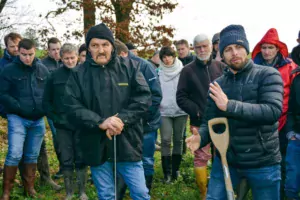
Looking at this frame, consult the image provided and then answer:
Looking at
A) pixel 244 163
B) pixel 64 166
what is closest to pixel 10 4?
pixel 64 166

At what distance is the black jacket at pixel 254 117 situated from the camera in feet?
9.96

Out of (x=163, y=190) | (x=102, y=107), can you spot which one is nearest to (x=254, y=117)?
(x=102, y=107)

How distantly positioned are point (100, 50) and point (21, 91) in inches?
87.7

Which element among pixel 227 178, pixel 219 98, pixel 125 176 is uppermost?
pixel 219 98

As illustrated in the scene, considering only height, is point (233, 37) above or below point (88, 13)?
below

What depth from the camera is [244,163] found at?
3.21m

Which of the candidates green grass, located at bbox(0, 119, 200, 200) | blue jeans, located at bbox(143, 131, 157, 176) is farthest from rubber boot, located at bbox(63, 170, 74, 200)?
blue jeans, located at bbox(143, 131, 157, 176)

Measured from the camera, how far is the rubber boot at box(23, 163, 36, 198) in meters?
5.72

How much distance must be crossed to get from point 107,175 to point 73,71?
1.05m

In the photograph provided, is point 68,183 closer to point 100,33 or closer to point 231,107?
point 100,33

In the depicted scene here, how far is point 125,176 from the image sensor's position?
375 cm

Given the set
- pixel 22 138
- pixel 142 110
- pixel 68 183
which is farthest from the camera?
pixel 68 183

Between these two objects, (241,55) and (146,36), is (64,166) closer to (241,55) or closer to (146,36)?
(241,55)

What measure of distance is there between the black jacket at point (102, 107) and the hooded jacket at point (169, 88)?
8.48 ft
